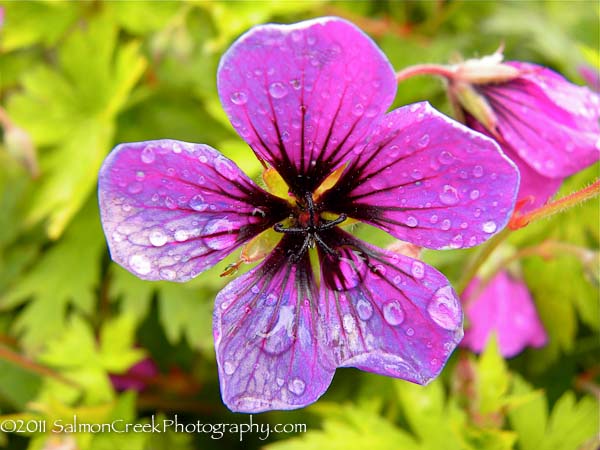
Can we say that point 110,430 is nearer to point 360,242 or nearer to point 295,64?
point 360,242

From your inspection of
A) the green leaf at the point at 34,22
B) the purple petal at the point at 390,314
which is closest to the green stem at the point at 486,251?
the purple petal at the point at 390,314

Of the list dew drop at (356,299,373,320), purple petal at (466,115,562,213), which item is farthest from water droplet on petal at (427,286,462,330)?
purple petal at (466,115,562,213)

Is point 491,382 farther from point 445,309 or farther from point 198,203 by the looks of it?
point 198,203

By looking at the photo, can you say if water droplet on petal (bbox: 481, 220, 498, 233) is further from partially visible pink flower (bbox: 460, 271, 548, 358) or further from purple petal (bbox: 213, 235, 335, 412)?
partially visible pink flower (bbox: 460, 271, 548, 358)

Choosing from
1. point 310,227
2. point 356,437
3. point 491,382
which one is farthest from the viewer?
point 356,437

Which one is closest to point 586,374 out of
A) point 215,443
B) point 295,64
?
point 215,443

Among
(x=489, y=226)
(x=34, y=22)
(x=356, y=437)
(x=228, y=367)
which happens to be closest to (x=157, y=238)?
(x=228, y=367)
